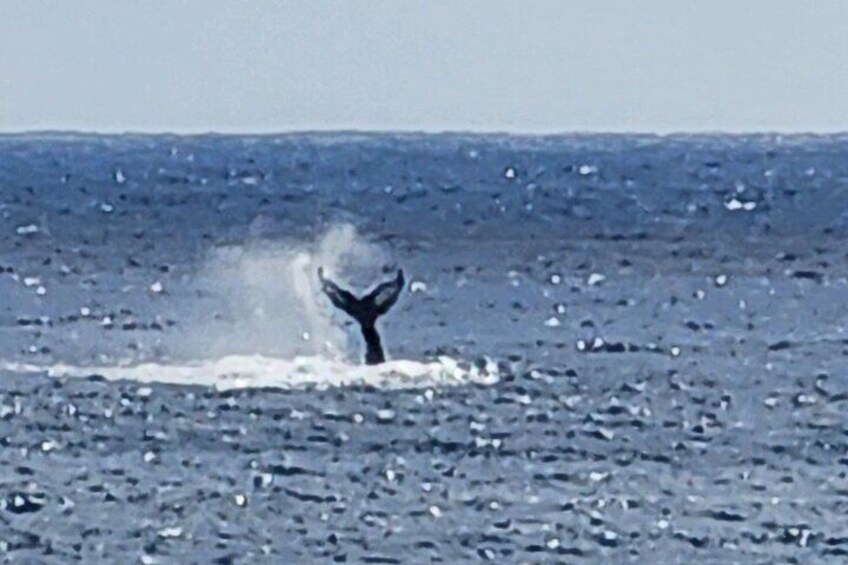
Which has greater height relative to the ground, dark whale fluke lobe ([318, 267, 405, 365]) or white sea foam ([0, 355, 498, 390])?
dark whale fluke lobe ([318, 267, 405, 365])

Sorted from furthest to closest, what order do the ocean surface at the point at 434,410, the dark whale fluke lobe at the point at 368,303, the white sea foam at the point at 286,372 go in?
the dark whale fluke lobe at the point at 368,303
the white sea foam at the point at 286,372
the ocean surface at the point at 434,410

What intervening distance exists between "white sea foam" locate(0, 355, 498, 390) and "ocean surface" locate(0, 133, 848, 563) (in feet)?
0.36

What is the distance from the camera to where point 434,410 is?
41812 mm

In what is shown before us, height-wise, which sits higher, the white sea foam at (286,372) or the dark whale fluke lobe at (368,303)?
the dark whale fluke lobe at (368,303)

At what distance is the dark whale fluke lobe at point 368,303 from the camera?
1788 inches

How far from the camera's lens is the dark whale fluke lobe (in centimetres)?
4541

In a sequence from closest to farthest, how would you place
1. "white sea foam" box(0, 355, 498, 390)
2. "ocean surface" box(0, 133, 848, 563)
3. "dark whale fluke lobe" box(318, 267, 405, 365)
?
"ocean surface" box(0, 133, 848, 563)
"white sea foam" box(0, 355, 498, 390)
"dark whale fluke lobe" box(318, 267, 405, 365)

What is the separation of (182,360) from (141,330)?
687 centimetres

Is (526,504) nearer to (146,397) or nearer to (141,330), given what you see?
(146,397)

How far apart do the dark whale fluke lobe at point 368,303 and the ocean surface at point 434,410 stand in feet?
1.78

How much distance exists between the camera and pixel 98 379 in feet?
149

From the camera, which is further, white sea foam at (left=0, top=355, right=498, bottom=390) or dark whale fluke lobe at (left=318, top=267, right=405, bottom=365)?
dark whale fluke lobe at (left=318, top=267, right=405, bottom=365)

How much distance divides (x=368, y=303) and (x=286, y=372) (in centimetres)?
172

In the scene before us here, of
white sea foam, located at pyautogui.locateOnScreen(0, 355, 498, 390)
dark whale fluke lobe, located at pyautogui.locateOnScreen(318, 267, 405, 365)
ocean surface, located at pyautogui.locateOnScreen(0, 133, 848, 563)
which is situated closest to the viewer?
ocean surface, located at pyautogui.locateOnScreen(0, 133, 848, 563)
